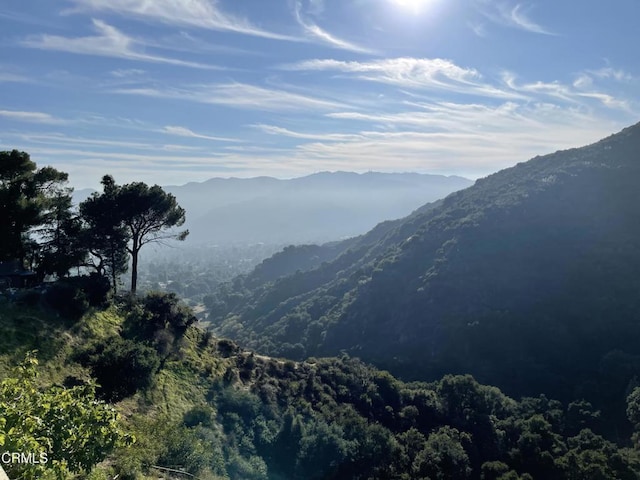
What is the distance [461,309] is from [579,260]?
26.9 meters

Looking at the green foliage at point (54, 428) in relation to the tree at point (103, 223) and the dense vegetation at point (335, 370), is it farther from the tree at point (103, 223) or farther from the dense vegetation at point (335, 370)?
the tree at point (103, 223)

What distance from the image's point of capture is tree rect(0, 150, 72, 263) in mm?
25625

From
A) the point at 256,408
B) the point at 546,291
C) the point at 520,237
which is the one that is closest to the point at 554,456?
the point at 256,408

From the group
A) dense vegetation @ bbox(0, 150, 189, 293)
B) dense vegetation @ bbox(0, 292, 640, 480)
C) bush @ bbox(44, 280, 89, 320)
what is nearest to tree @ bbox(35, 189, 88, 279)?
dense vegetation @ bbox(0, 150, 189, 293)

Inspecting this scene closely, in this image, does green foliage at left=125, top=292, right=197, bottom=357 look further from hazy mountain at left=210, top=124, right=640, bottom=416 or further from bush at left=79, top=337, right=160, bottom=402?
hazy mountain at left=210, top=124, right=640, bottom=416

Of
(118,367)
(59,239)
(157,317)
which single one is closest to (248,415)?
(118,367)

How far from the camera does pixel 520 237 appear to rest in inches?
4045

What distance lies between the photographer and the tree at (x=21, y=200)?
84.1 feet

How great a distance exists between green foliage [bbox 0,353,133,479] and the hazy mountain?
221 feet

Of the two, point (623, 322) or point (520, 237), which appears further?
point (520, 237)

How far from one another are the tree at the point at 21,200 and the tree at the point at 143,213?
3.71m

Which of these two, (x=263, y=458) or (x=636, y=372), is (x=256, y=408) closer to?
(x=263, y=458)

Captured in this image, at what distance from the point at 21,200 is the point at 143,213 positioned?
7331mm

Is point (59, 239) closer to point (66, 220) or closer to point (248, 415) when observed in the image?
point (66, 220)
